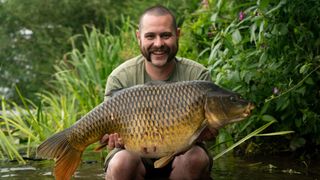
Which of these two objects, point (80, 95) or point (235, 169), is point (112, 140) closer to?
point (235, 169)

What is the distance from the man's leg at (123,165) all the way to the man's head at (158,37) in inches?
23.6

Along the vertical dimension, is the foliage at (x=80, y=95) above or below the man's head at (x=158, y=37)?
below

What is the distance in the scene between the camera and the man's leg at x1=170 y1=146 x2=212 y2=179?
12.1 feet

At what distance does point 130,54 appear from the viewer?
770 centimetres

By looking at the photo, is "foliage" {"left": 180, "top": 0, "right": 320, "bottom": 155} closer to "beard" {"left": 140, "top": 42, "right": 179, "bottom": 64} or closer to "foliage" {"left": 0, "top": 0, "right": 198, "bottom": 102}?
"beard" {"left": 140, "top": 42, "right": 179, "bottom": 64}

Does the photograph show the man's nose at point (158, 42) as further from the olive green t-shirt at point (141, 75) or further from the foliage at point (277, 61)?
the foliage at point (277, 61)

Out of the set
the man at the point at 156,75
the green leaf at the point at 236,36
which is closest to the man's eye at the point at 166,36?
the man at the point at 156,75

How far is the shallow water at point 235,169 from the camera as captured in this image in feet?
14.9

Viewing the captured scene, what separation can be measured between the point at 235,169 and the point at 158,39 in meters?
1.59

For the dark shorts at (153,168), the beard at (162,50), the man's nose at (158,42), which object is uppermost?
→ the man's nose at (158,42)

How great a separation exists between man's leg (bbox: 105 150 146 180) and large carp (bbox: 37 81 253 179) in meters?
0.19

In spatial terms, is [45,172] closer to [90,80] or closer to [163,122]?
[163,122]

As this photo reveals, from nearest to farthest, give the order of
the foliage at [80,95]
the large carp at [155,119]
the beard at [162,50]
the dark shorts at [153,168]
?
the large carp at [155,119] < the beard at [162,50] < the dark shorts at [153,168] < the foliage at [80,95]

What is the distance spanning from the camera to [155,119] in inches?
130
